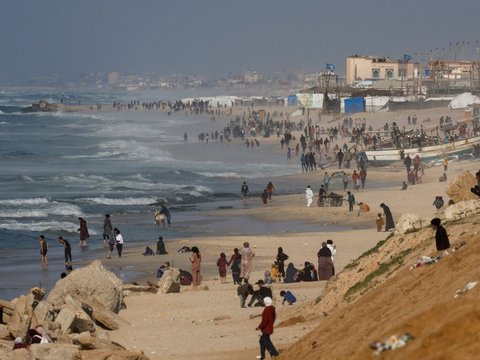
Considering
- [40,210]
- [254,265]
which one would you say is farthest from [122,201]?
[254,265]

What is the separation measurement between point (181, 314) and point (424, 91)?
68047 mm

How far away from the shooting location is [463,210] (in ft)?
53.7

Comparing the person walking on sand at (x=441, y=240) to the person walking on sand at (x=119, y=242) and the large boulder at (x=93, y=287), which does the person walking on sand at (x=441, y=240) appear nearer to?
the large boulder at (x=93, y=287)

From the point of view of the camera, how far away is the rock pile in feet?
40.8

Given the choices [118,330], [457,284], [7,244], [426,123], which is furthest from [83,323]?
[426,123]

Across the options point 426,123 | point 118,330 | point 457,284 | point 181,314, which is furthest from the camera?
point 426,123

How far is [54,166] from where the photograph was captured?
190 feet

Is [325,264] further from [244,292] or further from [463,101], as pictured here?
[463,101]

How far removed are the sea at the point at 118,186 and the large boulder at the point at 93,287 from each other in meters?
4.57

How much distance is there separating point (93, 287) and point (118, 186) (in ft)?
90.1

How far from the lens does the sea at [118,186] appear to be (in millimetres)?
30141

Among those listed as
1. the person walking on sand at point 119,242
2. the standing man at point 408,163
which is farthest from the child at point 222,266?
the standing man at point 408,163

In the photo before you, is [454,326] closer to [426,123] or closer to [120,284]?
[120,284]

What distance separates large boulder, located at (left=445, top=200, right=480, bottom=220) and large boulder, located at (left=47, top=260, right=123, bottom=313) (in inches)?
197
